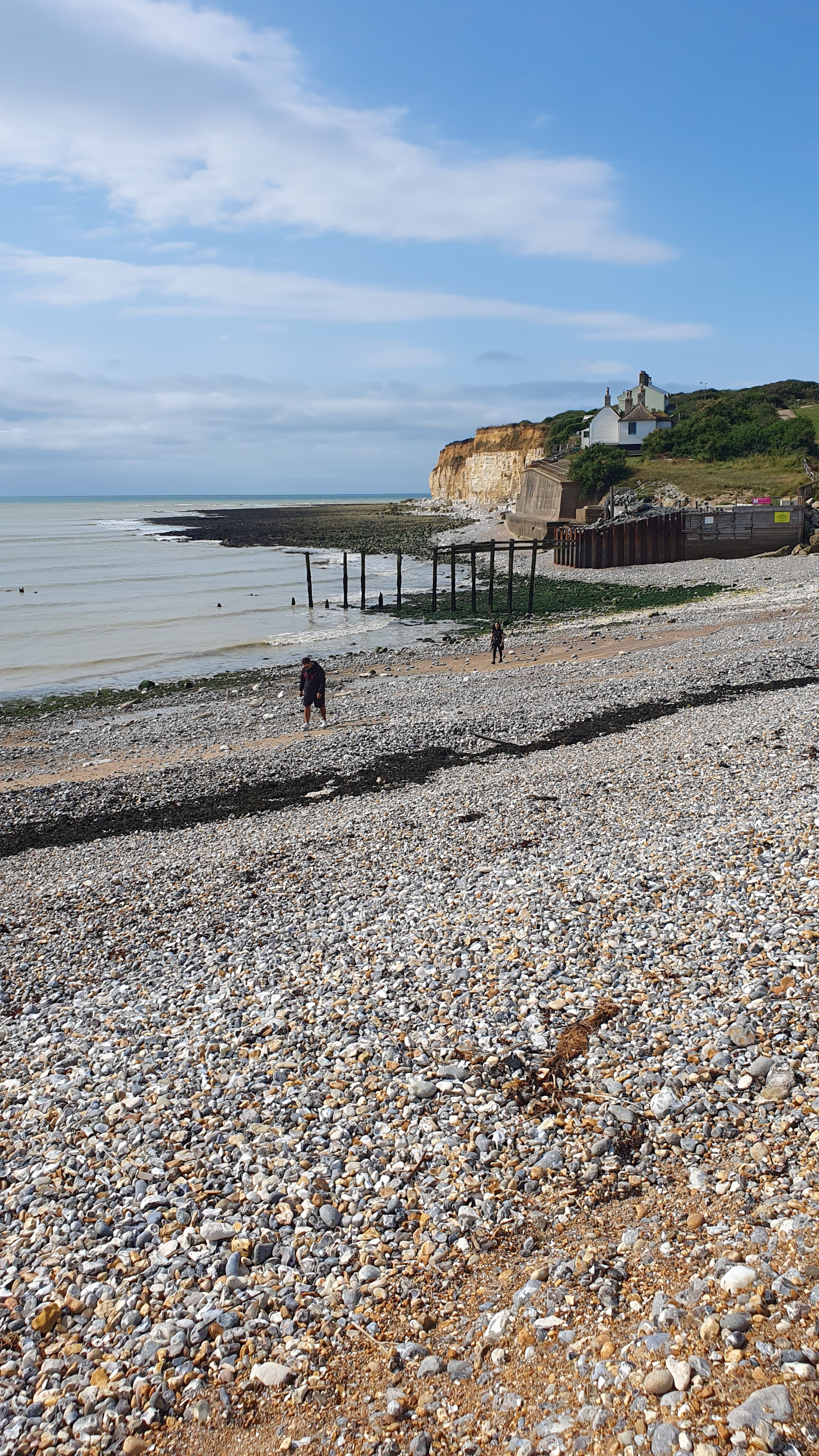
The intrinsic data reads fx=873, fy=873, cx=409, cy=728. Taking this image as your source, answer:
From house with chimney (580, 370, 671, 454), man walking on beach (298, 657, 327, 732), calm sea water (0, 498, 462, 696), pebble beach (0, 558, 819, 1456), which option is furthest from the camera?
house with chimney (580, 370, 671, 454)

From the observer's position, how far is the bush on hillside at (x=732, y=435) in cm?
6388

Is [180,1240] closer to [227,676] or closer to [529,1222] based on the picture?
[529,1222]

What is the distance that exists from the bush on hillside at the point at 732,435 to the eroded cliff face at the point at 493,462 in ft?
83.2

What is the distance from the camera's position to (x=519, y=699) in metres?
22.4

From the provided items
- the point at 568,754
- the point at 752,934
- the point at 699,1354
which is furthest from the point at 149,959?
the point at 568,754

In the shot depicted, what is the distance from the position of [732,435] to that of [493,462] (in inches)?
2087

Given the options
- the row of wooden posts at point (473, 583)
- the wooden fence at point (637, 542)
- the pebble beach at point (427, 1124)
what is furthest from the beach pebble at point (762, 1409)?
the wooden fence at point (637, 542)

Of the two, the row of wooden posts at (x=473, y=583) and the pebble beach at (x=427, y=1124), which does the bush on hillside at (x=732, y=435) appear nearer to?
the row of wooden posts at (x=473, y=583)

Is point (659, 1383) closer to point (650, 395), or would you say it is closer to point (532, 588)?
point (532, 588)

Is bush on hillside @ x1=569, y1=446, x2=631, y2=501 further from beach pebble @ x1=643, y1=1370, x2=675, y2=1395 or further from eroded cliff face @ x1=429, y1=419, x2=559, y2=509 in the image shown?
beach pebble @ x1=643, y1=1370, x2=675, y2=1395

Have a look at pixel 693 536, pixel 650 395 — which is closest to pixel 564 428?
pixel 650 395

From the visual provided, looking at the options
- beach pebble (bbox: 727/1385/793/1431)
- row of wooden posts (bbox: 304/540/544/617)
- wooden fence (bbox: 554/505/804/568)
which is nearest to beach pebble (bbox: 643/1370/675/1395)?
beach pebble (bbox: 727/1385/793/1431)

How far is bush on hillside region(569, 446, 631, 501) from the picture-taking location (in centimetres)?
6619

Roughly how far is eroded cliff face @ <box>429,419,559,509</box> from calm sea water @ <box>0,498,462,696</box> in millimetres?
39350
